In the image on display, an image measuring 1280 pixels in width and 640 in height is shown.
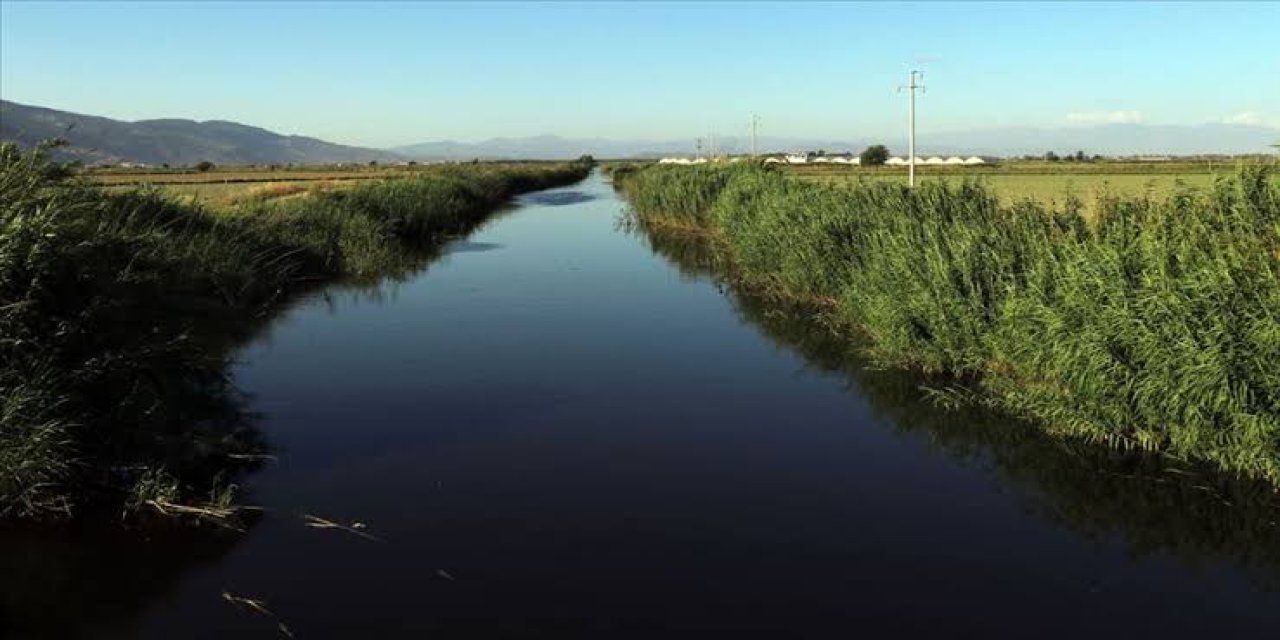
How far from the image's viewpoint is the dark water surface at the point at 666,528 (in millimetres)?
7141

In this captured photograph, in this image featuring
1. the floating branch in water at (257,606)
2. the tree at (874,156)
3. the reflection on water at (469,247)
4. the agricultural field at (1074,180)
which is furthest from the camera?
the tree at (874,156)

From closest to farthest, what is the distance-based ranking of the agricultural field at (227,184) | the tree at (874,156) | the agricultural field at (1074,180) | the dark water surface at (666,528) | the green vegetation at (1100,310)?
the dark water surface at (666,528), the green vegetation at (1100,310), the agricultural field at (1074,180), the agricultural field at (227,184), the tree at (874,156)

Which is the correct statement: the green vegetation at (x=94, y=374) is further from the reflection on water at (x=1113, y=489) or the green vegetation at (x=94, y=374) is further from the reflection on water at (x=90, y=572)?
the reflection on water at (x=1113, y=489)

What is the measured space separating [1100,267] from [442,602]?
8.83m

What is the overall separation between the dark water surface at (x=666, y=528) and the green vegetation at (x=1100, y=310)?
1.89ft

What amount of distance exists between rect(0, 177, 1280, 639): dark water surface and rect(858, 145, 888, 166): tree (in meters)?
143

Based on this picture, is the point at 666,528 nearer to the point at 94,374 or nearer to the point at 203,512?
the point at 203,512

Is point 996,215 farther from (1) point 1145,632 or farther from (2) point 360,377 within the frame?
(2) point 360,377

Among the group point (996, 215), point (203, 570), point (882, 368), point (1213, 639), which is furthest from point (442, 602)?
point (996, 215)

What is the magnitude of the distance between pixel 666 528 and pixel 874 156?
157 metres

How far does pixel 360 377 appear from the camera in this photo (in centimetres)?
1491

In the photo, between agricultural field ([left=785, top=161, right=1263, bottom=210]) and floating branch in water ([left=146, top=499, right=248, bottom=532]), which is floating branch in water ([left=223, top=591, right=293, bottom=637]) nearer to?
floating branch in water ([left=146, top=499, right=248, bottom=532])

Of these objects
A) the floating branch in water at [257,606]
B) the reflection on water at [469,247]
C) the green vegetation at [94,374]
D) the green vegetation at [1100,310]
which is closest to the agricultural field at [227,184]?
the green vegetation at [94,374]

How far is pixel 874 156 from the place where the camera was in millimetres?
156250
